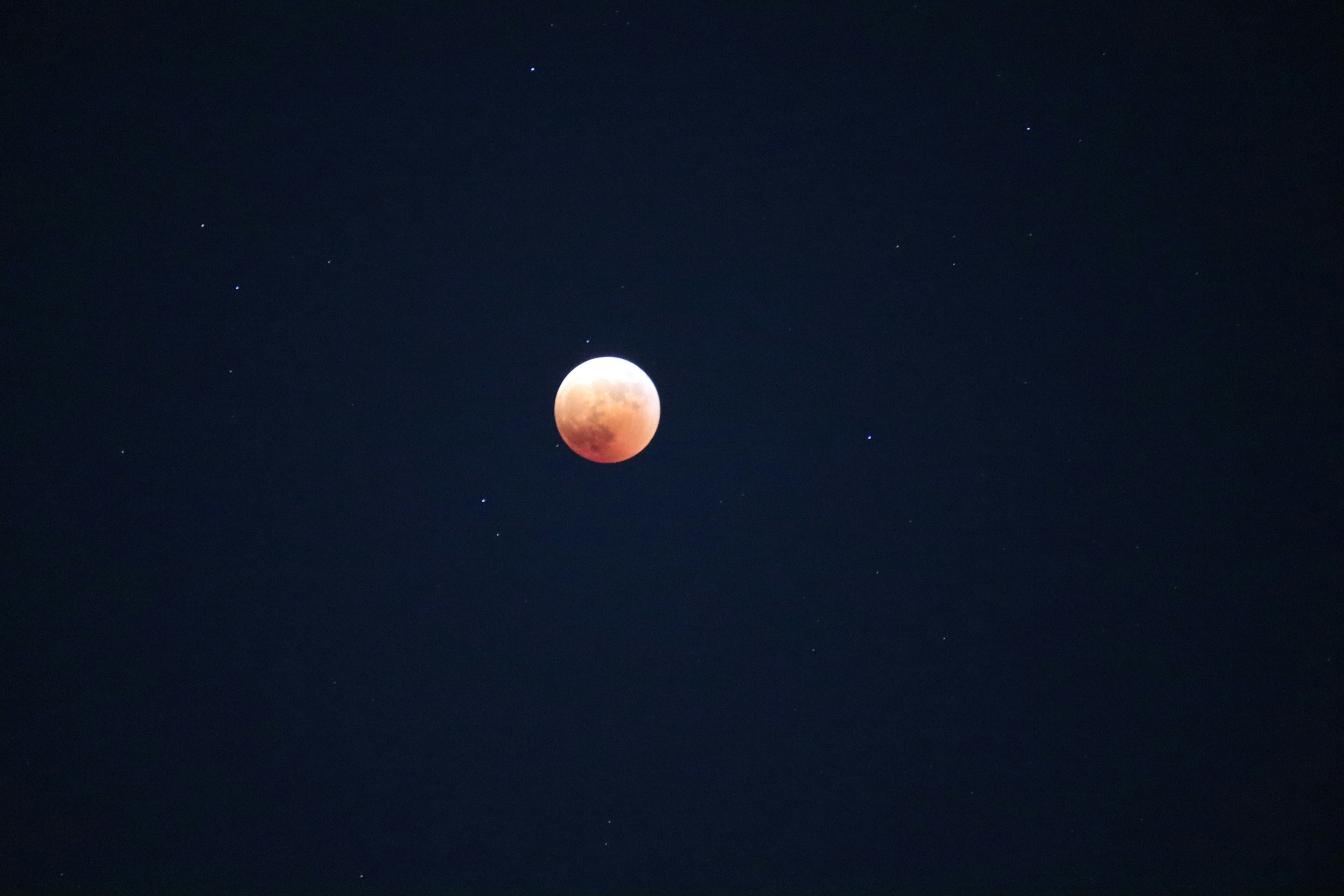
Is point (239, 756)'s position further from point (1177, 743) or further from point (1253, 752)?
point (1253, 752)

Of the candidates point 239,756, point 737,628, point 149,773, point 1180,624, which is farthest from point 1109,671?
point 149,773

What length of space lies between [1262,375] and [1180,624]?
119 cm

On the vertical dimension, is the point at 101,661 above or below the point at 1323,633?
above

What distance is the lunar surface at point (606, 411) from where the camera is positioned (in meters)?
3.36

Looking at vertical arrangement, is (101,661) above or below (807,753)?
above

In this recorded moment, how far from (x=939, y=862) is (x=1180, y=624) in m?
1.52

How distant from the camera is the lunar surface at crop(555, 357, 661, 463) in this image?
11.0ft

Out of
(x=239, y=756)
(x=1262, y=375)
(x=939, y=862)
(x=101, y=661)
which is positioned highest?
(x=1262, y=375)

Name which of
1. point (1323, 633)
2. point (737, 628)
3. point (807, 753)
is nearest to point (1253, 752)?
point (1323, 633)

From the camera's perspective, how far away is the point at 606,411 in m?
3.35

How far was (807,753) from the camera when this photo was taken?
4.09m

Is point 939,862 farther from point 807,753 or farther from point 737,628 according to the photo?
point 737,628

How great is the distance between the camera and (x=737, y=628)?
13.4 ft

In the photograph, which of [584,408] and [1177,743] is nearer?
[584,408]
